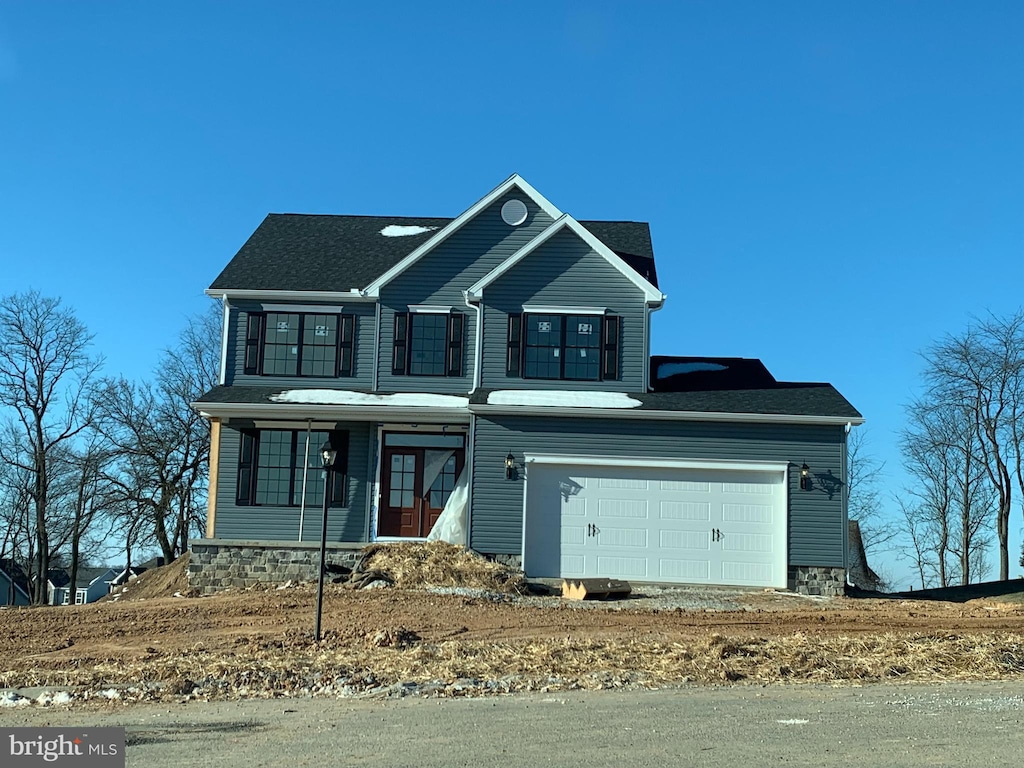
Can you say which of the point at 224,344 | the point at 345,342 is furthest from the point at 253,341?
the point at 345,342

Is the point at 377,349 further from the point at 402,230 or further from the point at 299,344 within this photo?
the point at 402,230

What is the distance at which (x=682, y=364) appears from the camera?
77.5ft

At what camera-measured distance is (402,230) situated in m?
26.4

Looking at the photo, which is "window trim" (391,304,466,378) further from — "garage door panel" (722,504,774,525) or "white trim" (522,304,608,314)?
"garage door panel" (722,504,774,525)

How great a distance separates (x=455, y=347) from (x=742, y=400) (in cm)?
592

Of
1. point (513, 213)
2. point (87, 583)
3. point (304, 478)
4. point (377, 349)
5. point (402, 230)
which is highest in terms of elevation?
point (402, 230)

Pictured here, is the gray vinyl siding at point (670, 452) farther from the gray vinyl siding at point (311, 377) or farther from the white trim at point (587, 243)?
the gray vinyl siding at point (311, 377)

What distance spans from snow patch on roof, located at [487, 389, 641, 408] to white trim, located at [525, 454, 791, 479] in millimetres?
974

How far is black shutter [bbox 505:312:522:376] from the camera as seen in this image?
72.0 feet

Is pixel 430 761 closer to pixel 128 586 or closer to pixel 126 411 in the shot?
pixel 128 586

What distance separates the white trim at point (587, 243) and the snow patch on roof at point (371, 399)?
220cm

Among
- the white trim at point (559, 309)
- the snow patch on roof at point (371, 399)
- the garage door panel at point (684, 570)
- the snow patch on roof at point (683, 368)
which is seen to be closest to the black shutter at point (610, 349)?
the white trim at point (559, 309)

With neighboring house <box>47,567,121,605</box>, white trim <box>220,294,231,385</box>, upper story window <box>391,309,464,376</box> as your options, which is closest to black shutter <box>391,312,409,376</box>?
upper story window <box>391,309,464,376</box>

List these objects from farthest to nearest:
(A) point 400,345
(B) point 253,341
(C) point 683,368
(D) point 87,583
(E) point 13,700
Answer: (D) point 87,583, (C) point 683,368, (B) point 253,341, (A) point 400,345, (E) point 13,700
